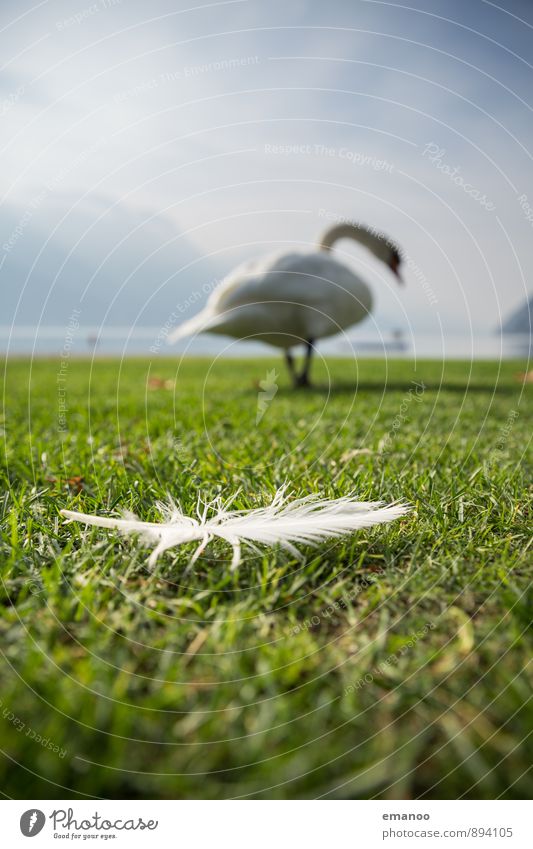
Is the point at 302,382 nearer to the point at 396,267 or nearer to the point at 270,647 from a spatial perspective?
the point at 396,267

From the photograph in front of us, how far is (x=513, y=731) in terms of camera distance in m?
0.86

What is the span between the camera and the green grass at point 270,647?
2.67 ft

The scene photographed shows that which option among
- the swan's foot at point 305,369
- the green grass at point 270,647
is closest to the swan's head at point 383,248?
the swan's foot at point 305,369

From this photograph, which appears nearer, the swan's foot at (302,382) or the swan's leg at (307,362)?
the swan's leg at (307,362)

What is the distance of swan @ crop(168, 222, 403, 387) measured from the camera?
17.3 ft

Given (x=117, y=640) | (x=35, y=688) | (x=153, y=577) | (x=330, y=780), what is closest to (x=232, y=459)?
(x=153, y=577)

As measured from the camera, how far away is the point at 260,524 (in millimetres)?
1620

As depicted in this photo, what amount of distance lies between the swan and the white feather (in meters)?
3.47

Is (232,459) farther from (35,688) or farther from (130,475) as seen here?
(35,688)

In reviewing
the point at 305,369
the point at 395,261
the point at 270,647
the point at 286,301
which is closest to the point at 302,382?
the point at 305,369

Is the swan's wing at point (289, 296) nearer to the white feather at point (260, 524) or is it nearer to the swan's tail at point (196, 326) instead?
the swan's tail at point (196, 326)

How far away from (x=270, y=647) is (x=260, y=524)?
22.0 inches

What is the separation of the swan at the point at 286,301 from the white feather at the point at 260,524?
3.47m
